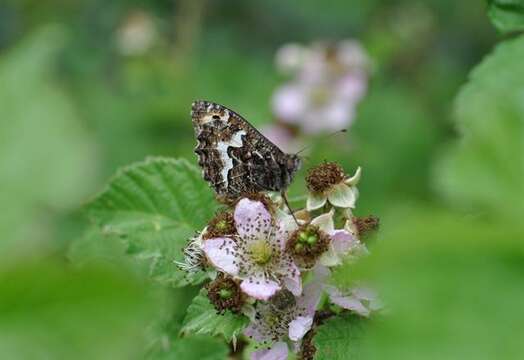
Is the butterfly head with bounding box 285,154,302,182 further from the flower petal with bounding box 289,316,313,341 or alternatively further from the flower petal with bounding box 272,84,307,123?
the flower petal with bounding box 272,84,307,123

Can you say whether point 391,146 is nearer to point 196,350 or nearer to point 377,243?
point 196,350

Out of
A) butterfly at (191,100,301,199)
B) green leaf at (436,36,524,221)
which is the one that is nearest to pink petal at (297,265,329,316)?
butterfly at (191,100,301,199)

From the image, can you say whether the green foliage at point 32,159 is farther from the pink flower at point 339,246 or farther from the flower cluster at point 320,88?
the flower cluster at point 320,88

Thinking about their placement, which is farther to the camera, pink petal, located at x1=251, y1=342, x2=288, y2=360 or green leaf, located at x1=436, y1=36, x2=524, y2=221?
pink petal, located at x1=251, y1=342, x2=288, y2=360

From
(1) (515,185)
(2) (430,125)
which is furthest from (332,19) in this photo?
(1) (515,185)

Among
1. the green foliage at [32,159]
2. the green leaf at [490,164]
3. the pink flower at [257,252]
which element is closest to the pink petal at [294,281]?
the pink flower at [257,252]

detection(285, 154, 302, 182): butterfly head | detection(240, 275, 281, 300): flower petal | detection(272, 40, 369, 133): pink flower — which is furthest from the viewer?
detection(272, 40, 369, 133): pink flower

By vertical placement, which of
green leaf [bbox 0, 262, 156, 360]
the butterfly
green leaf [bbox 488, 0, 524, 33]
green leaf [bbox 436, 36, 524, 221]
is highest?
green leaf [bbox 488, 0, 524, 33]

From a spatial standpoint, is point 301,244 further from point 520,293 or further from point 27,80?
point 520,293
